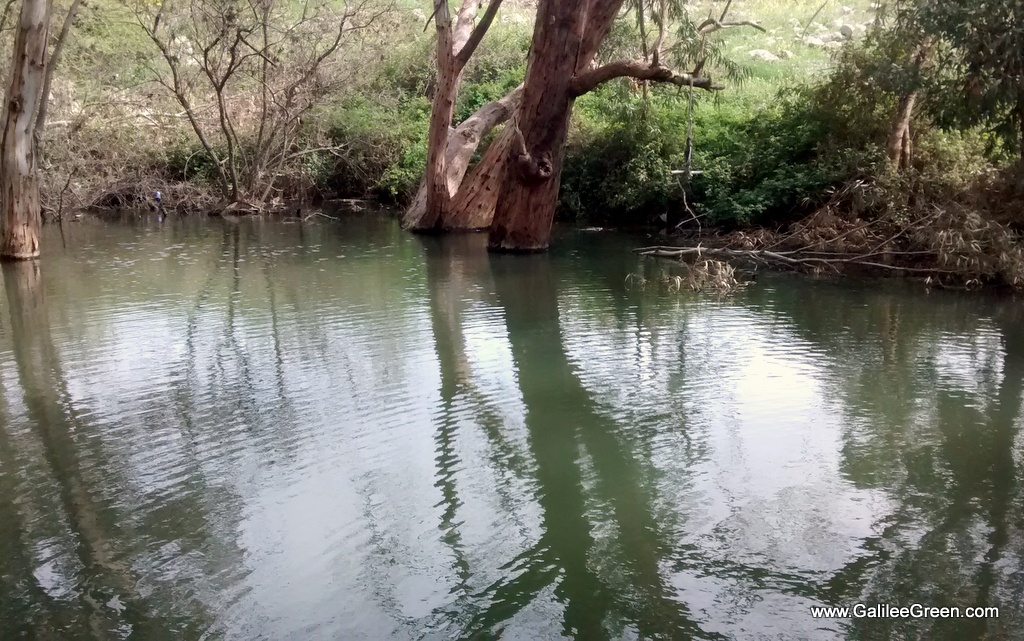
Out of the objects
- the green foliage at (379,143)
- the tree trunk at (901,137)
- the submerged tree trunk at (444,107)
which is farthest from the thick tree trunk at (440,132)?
the tree trunk at (901,137)

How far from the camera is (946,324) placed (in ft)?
28.6

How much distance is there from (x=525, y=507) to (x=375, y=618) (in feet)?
4.00

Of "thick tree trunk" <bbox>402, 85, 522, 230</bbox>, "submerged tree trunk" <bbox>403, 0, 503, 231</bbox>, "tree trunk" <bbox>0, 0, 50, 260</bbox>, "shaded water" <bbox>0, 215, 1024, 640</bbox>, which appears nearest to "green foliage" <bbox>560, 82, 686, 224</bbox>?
"thick tree trunk" <bbox>402, 85, 522, 230</bbox>

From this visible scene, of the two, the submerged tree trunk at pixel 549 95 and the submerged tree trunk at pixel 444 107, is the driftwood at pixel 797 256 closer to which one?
the submerged tree trunk at pixel 549 95

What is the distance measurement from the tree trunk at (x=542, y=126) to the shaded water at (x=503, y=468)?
147 inches

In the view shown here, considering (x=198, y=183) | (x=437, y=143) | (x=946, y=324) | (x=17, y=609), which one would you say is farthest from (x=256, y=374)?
(x=198, y=183)

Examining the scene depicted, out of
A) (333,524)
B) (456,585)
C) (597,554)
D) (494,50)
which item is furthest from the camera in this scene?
(494,50)

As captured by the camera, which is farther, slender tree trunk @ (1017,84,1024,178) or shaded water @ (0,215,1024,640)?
slender tree trunk @ (1017,84,1024,178)

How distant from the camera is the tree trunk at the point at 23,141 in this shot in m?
10.9

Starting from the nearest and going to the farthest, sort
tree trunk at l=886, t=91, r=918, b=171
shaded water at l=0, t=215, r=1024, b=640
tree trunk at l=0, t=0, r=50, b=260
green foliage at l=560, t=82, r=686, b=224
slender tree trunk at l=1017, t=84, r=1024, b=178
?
shaded water at l=0, t=215, r=1024, b=640 → slender tree trunk at l=1017, t=84, r=1024, b=178 → tree trunk at l=0, t=0, r=50, b=260 → tree trunk at l=886, t=91, r=918, b=171 → green foliage at l=560, t=82, r=686, b=224

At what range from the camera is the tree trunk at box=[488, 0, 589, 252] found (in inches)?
474

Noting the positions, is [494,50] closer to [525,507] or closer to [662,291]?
[662,291]

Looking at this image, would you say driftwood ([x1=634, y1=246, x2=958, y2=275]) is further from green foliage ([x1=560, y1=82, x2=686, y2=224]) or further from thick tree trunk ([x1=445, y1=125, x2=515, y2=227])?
thick tree trunk ([x1=445, y1=125, x2=515, y2=227])

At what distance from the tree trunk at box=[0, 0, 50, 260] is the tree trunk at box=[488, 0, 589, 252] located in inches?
245
